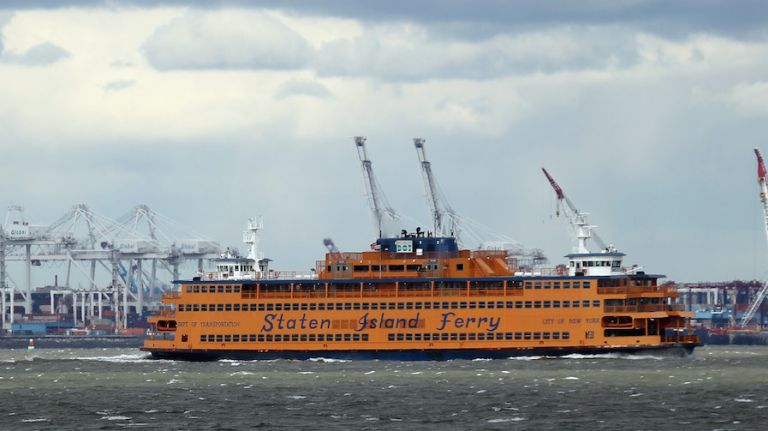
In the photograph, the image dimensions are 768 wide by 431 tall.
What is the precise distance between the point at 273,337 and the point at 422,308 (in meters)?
8.91

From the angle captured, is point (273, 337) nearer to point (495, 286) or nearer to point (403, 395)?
point (495, 286)

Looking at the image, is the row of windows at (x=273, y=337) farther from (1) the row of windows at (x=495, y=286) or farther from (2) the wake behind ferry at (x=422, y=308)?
(1) the row of windows at (x=495, y=286)

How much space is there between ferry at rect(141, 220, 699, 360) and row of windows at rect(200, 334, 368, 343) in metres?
0.06

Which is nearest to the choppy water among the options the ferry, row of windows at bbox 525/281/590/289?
the ferry

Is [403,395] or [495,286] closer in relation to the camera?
[403,395]

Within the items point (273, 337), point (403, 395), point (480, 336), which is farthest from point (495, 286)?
point (403, 395)

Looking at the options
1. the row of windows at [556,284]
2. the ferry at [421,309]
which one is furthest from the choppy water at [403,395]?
the row of windows at [556,284]

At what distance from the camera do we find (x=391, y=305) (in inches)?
3873

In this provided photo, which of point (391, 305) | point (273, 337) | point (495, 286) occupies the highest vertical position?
point (495, 286)

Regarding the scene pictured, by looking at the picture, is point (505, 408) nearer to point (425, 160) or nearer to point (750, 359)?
point (750, 359)

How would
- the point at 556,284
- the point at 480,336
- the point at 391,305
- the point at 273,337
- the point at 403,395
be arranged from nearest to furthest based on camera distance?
the point at 403,395 → the point at 556,284 → the point at 480,336 → the point at 391,305 → the point at 273,337

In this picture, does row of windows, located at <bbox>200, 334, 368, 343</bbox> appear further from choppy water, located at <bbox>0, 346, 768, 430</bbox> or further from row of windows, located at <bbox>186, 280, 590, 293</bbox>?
row of windows, located at <bbox>186, 280, 590, 293</bbox>

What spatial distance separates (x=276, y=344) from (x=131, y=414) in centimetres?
3804

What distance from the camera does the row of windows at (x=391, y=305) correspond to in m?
95.1
